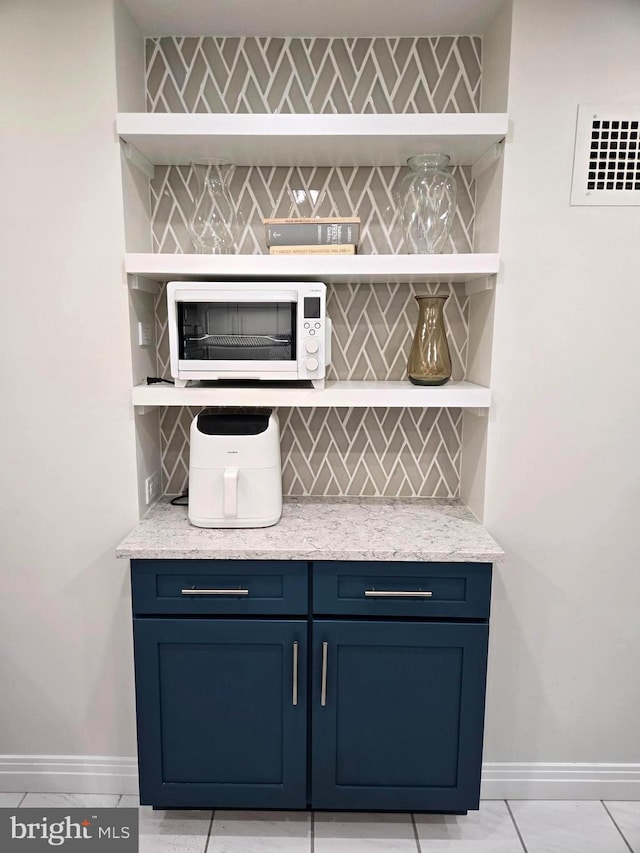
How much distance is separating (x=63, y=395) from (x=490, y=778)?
74.7 inches

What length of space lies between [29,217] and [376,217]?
43.5 inches

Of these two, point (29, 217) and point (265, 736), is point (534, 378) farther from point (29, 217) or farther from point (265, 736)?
point (29, 217)

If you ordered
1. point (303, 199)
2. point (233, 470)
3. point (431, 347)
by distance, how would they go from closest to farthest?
point (233, 470) < point (431, 347) < point (303, 199)

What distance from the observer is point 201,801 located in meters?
1.77

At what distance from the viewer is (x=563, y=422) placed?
1.81 meters

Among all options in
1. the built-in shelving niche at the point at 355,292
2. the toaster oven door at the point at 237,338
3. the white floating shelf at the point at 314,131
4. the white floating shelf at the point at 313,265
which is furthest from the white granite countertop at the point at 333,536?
the white floating shelf at the point at 314,131

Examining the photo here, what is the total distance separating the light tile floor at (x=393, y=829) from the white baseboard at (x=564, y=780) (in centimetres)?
3

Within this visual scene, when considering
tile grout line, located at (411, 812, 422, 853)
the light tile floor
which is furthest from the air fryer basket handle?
tile grout line, located at (411, 812, 422, 853)

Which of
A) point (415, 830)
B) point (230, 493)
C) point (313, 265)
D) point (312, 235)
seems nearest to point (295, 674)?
point (230, 493)

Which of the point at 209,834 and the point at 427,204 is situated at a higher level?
the point at 427,204

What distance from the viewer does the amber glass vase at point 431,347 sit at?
6.17 feet

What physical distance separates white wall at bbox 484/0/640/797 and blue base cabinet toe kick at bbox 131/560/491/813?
277 mm

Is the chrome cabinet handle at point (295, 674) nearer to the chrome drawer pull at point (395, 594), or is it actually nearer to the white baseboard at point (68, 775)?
the chrome drawer pull at point (395, 594)

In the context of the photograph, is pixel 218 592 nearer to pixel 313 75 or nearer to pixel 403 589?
pixel 403 589
